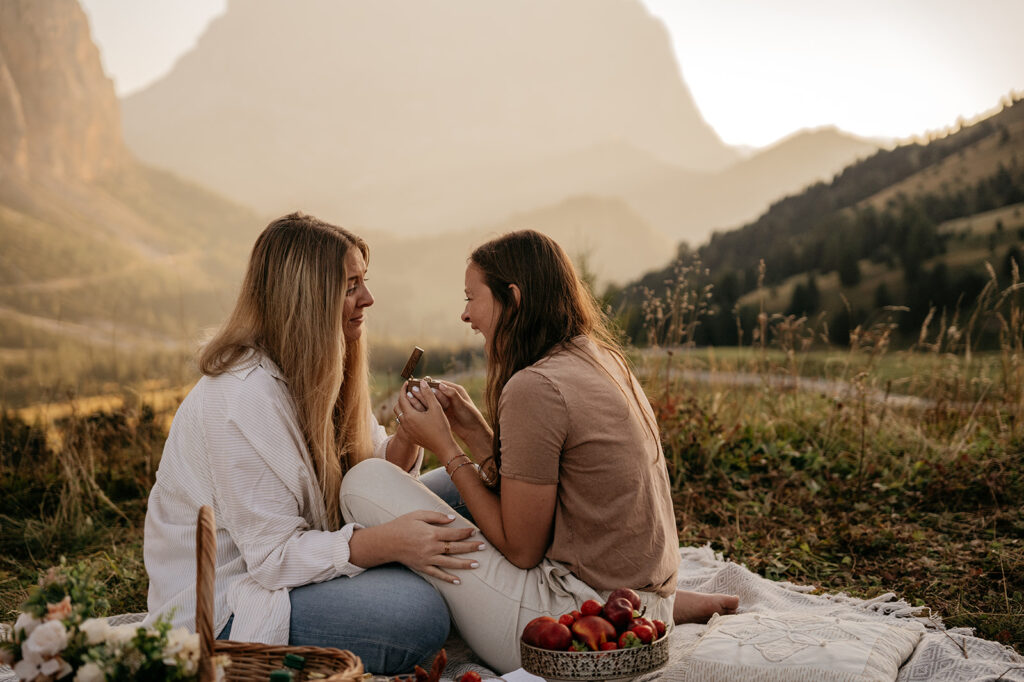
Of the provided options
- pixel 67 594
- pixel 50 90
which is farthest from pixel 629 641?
pixel 50 90

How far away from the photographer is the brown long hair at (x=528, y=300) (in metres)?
2.82

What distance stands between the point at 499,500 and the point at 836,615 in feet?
5.35

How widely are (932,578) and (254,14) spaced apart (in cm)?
2039

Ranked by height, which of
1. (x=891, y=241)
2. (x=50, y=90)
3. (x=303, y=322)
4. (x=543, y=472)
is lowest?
(x=543, y=472)

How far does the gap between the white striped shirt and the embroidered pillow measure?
1182 mm

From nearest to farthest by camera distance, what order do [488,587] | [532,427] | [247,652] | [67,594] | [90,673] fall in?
1. [90,673]
2. [67,594]
3. [247,652]
4. [532,427]
5. [488,587]

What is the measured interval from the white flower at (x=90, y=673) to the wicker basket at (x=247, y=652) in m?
0.21

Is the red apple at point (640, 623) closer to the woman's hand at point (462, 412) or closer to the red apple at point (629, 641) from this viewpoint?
the red apple at point (629, 641)

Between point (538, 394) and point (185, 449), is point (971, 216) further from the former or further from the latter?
point (185, 449)

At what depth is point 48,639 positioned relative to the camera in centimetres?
156

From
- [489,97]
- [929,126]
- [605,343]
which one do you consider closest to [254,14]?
[489,97]

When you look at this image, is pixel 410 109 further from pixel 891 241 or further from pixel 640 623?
pixel 640 623

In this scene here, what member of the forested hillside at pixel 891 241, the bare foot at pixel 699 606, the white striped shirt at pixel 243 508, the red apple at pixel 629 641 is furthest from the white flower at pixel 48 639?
the forested hillside at pixel 891 241

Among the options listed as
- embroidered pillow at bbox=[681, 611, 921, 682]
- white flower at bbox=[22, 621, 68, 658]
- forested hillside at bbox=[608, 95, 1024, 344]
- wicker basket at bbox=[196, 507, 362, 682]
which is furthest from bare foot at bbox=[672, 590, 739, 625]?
forested hillside at bbox=[608, 95, 1024, 344]
